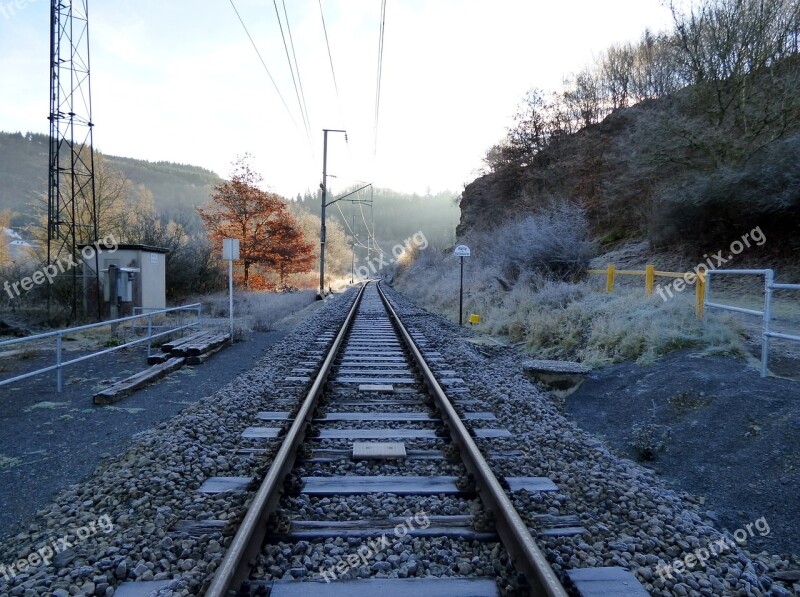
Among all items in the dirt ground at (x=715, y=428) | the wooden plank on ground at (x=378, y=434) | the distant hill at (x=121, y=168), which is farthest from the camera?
the distant hill at (x=121, y=168)

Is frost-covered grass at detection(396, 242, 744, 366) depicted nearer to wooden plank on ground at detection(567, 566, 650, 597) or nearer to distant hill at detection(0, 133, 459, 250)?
wooden plank on ground at detection(567, 566, 650, 597)

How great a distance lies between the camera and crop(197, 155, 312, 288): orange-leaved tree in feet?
108

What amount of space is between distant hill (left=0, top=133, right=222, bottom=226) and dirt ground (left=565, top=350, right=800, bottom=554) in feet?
387

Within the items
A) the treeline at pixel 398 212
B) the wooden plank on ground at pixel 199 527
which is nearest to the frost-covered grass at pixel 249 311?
the wooden plank on ground at pixel 199 527

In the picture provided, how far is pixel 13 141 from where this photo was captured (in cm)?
14238

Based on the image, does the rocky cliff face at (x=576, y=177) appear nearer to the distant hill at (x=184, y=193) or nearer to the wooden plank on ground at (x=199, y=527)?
the wooden plank on ground at (x=199, y=527)

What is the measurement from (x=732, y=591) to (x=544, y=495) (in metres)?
1.29

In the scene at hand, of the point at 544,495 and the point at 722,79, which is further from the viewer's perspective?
the point at 722,79

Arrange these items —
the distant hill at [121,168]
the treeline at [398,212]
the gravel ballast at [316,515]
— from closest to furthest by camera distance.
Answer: the gravel ballast at [316,515] → the distant hill at [121,168] → the treeline at [398,212]

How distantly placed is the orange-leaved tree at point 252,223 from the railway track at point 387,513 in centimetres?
2816

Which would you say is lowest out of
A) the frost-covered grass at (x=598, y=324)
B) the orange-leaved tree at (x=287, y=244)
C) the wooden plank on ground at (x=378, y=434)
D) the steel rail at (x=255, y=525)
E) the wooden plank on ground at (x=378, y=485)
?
the wooden plank on ground at (x=378, y=485)

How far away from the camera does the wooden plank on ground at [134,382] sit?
262 inches

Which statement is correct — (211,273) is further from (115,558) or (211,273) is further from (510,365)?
(115,558)

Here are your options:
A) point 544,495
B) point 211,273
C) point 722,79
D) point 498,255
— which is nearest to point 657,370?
point 544,495
